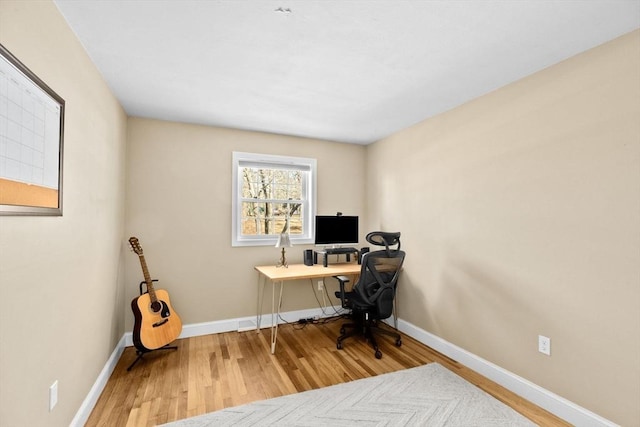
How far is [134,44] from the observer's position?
1.84 metres

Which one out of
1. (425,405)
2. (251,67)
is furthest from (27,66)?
(425,405)

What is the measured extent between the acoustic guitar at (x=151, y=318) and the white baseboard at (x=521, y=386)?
264cm

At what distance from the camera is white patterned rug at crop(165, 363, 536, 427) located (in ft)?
6.41

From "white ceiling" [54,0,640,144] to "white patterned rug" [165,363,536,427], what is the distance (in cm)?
244

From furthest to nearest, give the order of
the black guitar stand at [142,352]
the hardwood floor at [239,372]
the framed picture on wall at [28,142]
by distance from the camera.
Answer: the black guitar stand at [142,352], the hardwood floor at [239,372], the framed picture on wall at [28,142]

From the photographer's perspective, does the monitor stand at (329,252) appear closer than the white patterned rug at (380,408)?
No

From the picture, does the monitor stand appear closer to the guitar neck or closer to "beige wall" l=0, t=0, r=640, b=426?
"beige wall" l=0, t=0, r=640, b=426

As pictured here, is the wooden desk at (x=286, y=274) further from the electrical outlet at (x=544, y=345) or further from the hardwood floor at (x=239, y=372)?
the electrical outlet at (x=544, y=345)

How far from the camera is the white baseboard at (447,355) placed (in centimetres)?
191

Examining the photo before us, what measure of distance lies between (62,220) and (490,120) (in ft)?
10.3

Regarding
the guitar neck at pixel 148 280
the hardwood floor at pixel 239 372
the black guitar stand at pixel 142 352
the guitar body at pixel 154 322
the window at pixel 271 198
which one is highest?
the window at pixel 271 198

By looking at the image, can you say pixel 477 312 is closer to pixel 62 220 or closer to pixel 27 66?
pixel 62 220

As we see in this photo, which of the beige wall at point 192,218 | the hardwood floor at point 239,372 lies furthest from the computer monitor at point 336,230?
the hardwood floor at point 239,372

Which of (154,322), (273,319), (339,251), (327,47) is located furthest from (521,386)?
(154,322)
